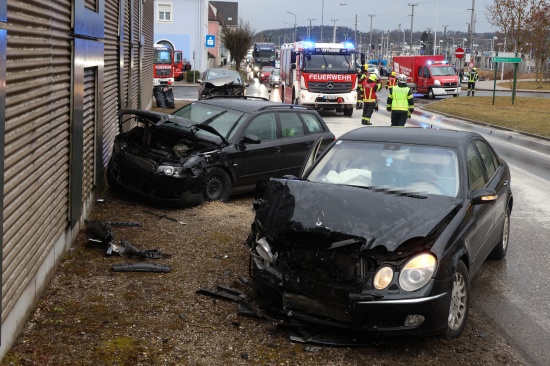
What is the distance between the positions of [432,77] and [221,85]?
2135cm

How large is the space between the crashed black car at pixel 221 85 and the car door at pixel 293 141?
16136mm

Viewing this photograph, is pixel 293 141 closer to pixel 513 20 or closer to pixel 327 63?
pixel 327 63

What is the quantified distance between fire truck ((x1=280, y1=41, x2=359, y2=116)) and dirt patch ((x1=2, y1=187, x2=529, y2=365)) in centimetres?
2015

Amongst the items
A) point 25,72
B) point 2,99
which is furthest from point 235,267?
point 2,99

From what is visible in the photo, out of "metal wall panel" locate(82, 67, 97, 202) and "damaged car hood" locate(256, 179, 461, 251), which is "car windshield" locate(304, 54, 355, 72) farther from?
"damaged car hood" locate(256, 179, 461, 251)

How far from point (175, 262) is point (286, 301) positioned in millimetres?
2042

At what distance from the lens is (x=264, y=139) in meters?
10.4

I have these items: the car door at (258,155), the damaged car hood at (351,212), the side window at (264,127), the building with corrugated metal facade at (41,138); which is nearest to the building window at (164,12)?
the side window at (264,127)

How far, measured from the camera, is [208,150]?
31.0 feet

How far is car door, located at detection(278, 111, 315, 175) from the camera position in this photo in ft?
35.0

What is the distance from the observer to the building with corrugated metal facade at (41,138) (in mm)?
4590

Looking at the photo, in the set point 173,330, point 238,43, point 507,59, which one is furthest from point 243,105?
point 238,43

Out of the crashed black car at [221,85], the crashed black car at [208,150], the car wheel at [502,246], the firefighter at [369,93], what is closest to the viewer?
the car wheel at [502,246]

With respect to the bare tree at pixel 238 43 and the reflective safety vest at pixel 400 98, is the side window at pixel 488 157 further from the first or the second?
the bare tree at pixel 238 43
